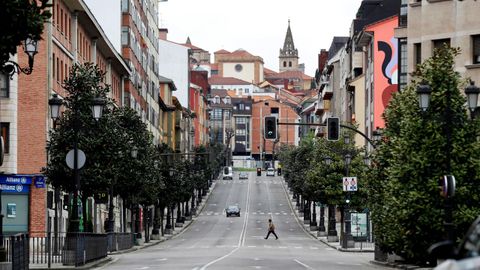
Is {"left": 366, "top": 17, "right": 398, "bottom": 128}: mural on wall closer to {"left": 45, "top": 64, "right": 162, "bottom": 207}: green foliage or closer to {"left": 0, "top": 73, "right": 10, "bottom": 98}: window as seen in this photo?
{"left": 0, "top": 73, "right": 10, "bottom": 98}: window

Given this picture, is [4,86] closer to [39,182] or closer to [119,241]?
[39,182]

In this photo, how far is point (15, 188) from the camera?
62.2m

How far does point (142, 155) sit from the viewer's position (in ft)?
240

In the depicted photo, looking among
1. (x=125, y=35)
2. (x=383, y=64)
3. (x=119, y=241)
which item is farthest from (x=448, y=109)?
(x=125, y=35)

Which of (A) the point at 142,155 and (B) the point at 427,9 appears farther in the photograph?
(A) the point at 142,155

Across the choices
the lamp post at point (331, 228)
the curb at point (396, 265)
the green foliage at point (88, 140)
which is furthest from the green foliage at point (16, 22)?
the lamp post at point (331, 228)

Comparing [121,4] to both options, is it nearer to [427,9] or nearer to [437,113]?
[427,9]

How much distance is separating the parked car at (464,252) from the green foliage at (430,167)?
21.7 metres

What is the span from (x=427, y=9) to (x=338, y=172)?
35.4 m

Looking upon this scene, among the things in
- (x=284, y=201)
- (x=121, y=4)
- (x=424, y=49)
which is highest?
(x=121, y=4)

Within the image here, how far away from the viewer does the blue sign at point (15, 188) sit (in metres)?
61.7

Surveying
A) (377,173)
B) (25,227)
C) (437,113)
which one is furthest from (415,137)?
(25,227)

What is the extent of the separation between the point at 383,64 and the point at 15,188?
41433mm

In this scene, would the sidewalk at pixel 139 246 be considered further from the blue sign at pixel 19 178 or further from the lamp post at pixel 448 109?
the lamp post at pixel 448 109
